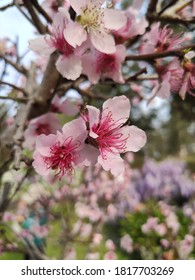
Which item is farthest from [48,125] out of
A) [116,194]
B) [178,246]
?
[116,194]

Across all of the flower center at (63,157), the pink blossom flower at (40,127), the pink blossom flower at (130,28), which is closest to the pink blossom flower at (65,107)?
the pink blossom flower at (40,127)

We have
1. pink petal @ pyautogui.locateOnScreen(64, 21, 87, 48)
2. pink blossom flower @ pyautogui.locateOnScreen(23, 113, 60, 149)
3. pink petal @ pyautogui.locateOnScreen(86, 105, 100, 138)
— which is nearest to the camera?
pink petal @ pyautogui.locateOnScreen(86, 105, 100, 138)

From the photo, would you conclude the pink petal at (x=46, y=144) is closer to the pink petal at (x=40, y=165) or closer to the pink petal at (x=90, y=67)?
the pink petal at (x=40, y=165)

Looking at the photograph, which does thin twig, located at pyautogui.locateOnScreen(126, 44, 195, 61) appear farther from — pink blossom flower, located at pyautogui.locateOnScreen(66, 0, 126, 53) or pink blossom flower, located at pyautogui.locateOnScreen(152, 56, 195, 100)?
pink blossom flower, located at pyautogui.locateOnScreen(66, 0, 126, 53)

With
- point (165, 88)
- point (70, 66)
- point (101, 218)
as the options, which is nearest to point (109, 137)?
point (70, 66)

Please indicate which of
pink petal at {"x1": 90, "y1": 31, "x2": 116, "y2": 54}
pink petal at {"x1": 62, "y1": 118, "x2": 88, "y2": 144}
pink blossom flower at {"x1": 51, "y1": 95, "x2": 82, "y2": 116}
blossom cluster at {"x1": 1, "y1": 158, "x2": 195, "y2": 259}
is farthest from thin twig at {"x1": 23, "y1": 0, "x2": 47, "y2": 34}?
blossom cluster at {"x1": 1, "y1": 158, "x2": 195, "y2": 259}

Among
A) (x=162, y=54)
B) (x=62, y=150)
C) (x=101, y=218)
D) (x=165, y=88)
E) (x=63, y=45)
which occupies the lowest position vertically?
(x=101, y=218)

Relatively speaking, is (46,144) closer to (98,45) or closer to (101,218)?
(98,45)
